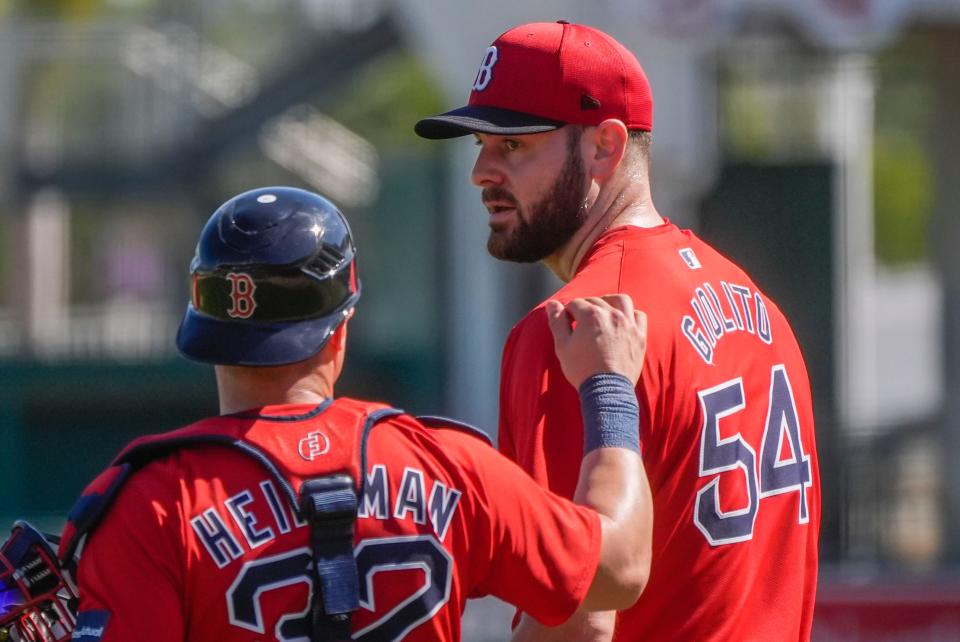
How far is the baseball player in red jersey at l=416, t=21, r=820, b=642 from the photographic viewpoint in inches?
103

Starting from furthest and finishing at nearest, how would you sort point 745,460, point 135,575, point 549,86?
point 549,86 → point 745,460 → point 135,575

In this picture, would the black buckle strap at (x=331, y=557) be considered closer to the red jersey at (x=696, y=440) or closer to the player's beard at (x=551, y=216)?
the red jersey at (x=696, y=440)

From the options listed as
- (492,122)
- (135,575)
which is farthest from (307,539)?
(492,122)

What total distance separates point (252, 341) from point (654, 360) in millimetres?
680

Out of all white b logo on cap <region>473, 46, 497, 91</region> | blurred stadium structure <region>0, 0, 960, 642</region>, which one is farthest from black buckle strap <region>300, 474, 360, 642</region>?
blurred stadium structure <region>0, 0, 960, 642</region>

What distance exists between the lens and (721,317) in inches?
109

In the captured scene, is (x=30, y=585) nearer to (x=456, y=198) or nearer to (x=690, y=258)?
(x=690, y=258)

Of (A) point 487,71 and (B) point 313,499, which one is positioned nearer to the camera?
(B) point 313,499

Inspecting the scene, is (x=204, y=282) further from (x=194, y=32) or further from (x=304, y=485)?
(x=194, y=32)

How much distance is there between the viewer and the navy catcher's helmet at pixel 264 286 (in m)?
2.34

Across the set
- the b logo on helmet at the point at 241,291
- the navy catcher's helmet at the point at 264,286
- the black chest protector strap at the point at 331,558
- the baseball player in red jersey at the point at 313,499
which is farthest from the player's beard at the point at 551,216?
the black chest protector strap at the point at 331,558

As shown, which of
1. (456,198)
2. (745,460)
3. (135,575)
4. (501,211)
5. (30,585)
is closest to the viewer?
(135,575)

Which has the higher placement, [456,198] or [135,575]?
[456,198]

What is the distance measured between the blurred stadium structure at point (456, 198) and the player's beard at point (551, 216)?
579 cm
